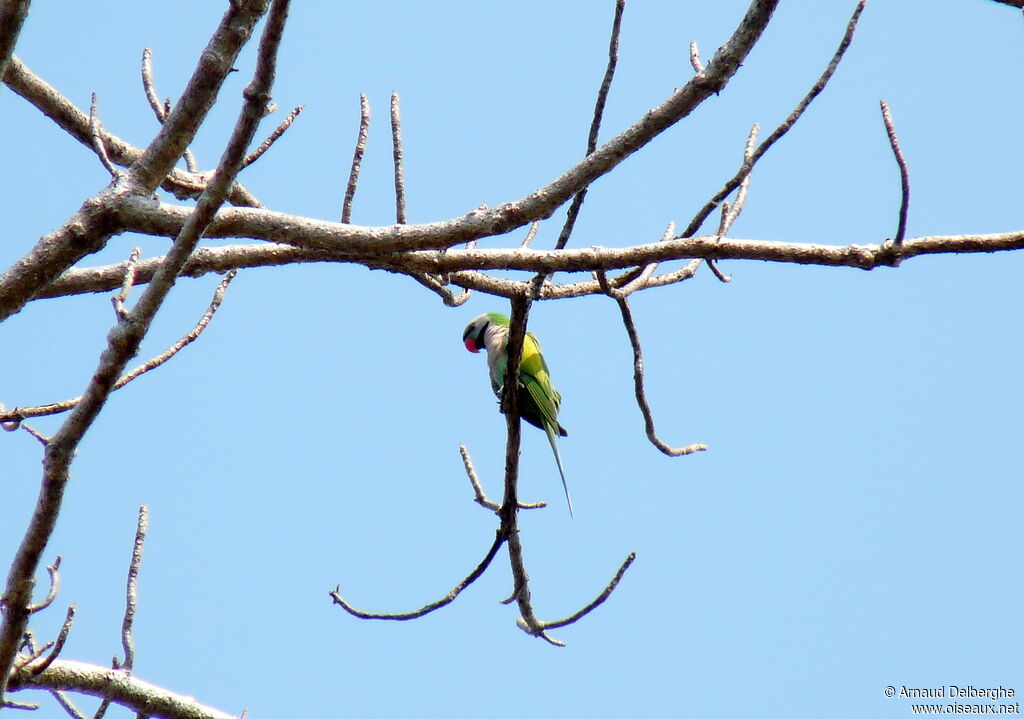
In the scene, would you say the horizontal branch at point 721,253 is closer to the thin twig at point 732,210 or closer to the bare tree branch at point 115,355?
the thin twig at point 732,210

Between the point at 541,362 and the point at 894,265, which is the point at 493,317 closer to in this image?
the point at 541,362

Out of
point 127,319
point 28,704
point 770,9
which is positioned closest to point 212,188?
point 127,319

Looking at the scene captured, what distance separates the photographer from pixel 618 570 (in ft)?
9.68

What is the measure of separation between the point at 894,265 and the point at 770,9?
69 centimetres

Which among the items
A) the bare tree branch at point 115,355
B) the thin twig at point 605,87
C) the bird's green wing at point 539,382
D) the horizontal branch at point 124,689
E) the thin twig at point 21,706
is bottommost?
the thin twig at point 21,706

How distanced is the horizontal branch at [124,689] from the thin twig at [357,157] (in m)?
1.58

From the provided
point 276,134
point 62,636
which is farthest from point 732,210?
point 62,636

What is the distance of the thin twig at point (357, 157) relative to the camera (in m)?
3.06

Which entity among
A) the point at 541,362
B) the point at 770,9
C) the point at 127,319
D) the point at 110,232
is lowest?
the point at 127,319

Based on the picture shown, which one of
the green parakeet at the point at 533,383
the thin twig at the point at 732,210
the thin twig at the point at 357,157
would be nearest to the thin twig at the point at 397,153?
the thin twig at the point at 357,157

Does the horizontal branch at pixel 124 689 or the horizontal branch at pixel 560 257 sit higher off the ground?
the horizontal branch at pixel 560 257

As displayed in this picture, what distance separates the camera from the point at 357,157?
3.17m

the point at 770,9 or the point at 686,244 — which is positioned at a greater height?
the point at 770,9

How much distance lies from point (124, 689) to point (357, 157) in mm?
1866
